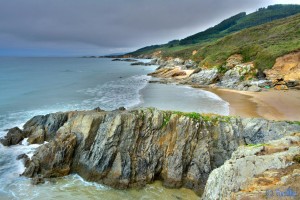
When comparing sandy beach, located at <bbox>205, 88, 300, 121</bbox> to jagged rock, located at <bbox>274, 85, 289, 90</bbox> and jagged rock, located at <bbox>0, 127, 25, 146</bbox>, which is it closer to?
jagged rock, located at <bbox>274, 85, 289, 90</bbox>

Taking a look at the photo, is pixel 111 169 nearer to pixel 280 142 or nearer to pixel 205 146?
pixel 205 146

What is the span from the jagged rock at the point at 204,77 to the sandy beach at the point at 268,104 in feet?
41.7

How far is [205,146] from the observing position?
50.1 feet

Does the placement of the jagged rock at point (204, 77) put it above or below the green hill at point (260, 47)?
below

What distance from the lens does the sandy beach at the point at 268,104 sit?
2530 cm

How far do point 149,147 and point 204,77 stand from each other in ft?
140

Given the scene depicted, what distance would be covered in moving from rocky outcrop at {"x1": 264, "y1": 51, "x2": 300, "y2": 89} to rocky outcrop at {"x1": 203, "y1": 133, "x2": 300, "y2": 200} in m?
37.8

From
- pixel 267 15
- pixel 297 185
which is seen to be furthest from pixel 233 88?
pixel 267 15

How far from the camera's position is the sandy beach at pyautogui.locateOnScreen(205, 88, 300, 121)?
996 inches

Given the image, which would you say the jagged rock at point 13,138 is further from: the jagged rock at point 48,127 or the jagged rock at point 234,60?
the jagged rock at point 234,60

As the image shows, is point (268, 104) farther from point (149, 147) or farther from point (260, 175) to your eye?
point (260, 175)

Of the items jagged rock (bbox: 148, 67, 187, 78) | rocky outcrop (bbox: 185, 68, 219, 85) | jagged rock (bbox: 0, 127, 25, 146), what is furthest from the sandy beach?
jagged rock (bbox: 148, 67, 187, 78)

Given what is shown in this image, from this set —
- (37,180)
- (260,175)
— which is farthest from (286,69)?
(37,180)

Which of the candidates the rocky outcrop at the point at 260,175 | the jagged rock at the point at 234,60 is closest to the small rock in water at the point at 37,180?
the rocky outcrop at the point at 260,175
